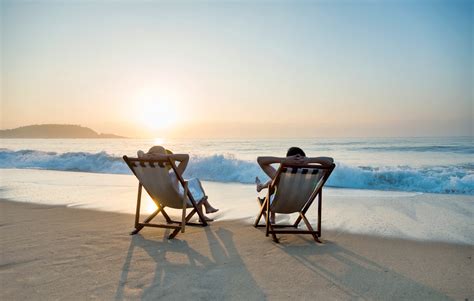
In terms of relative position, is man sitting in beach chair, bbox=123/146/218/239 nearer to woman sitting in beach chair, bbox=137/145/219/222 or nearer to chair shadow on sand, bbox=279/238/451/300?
woman sitting in beach chair, bbox=137/145/219/222

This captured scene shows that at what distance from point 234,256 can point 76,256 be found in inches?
67.5

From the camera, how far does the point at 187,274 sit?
3.90 meters

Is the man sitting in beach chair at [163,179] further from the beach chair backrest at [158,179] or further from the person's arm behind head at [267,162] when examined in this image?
the person's arm behind head at [267,162]

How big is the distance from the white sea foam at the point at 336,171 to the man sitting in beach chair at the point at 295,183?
8.32 m

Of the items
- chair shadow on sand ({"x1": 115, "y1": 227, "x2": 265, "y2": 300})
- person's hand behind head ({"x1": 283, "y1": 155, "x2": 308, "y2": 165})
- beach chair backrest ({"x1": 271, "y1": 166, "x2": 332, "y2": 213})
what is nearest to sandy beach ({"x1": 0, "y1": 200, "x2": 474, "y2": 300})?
chair shadow on sand ({"x1": 115, "y1": 227, "x2": 265, "y2": 300})

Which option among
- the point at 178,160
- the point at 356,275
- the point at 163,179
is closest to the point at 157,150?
the point at 178,160

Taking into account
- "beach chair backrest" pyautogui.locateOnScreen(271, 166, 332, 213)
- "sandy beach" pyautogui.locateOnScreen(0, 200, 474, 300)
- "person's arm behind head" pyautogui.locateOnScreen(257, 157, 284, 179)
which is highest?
"person's arm behind head" pyautogui.locateOnScreen(257, 157, 284, 179)

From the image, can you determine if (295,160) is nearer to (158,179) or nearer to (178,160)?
(178,160)

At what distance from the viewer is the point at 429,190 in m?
12.7

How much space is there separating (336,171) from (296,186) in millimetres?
9366

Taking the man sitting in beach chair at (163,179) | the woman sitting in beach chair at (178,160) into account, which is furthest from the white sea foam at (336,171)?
the man sitting in beach chair at (163,179)

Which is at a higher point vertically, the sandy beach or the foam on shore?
the sandy beach

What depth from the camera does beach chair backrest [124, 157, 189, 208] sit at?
5355mm

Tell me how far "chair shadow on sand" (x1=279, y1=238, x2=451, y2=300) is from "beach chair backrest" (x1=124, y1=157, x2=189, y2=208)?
1610 millimetres
